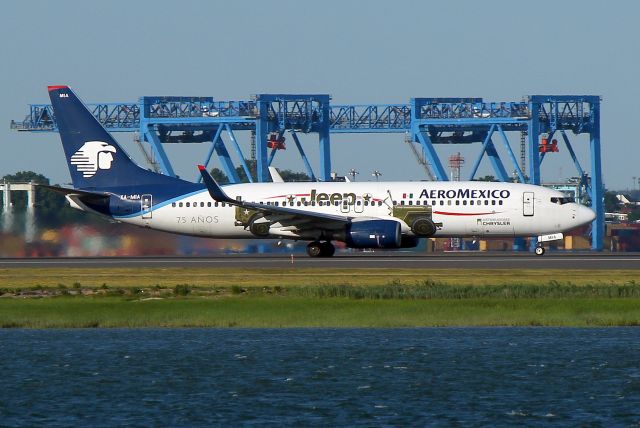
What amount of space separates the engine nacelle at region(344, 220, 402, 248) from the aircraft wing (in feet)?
3.62

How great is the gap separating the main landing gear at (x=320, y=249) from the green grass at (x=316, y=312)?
25.5 meters

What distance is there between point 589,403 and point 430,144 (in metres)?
107

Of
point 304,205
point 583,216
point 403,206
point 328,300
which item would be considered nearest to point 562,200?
point 583,216

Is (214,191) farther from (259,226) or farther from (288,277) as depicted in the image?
(288,277)

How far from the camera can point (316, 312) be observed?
42875 millimetres

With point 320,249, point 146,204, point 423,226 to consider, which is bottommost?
point 320,249

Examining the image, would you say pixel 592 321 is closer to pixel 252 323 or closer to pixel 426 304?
pixel 426 304

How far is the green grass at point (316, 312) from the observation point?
41.2m

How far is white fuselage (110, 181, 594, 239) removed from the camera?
68.9 m

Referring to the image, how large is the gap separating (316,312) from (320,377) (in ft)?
39.2

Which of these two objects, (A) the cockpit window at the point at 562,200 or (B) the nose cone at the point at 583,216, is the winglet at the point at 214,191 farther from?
(B) the nose cone at the point at 583,216

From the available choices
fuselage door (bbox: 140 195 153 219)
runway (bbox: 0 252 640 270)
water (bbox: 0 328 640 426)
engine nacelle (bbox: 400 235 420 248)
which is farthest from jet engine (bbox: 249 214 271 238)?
water (bbox: 0 328 640 426)

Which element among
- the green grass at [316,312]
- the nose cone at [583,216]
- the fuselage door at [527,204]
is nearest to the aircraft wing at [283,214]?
the fuselage door at [527,204]

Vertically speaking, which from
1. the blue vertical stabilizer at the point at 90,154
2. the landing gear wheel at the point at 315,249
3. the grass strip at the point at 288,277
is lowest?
the grass strip at the point at 288,277
